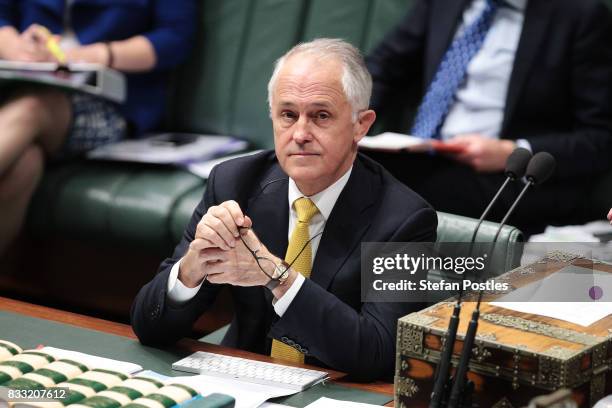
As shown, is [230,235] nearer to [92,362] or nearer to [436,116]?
[92,362]

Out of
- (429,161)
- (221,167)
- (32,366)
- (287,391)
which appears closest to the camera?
(32,366)

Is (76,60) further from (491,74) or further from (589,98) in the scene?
(589,98)

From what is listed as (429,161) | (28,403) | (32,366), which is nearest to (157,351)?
(32,366)

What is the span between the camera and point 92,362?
1.59 m

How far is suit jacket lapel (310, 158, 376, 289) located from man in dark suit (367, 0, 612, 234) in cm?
88

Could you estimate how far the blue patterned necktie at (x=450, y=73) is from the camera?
3033 mm

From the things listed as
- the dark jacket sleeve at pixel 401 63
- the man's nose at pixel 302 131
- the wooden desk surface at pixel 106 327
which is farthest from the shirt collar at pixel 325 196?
the dark jacket sleeve at pixel 401 63

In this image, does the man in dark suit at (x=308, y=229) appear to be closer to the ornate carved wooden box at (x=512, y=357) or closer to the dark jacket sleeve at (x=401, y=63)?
the ornate carved wooden box at (x=512, y=357)

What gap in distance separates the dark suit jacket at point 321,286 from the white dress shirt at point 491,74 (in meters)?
1.02

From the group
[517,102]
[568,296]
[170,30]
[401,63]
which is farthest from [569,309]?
[170,30]

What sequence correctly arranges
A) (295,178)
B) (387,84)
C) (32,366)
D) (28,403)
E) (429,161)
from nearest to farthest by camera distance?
(28,403) < (32,366) < (295,178) < (429,161) < (387,84)

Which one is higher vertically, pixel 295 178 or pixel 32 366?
pixel 295 178

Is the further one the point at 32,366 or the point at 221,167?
the point at 221,167

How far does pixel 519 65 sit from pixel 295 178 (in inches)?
48.4
